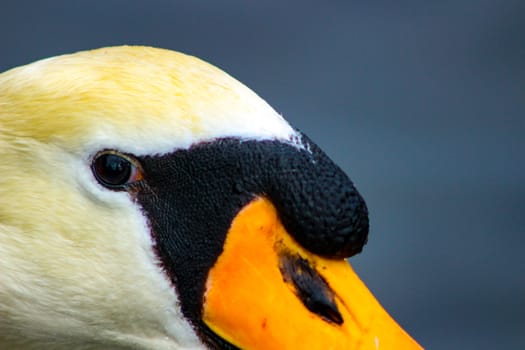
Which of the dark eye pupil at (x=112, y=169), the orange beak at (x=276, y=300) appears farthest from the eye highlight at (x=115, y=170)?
the orange beak at (x=276, y=300)

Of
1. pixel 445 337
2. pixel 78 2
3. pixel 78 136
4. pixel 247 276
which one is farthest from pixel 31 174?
pixel 78 2

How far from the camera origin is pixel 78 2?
20.9 ft

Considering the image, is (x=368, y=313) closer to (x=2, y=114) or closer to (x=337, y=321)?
(x=337, y=321)

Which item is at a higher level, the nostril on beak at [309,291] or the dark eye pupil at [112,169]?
the dark eye pupil at [112,169]

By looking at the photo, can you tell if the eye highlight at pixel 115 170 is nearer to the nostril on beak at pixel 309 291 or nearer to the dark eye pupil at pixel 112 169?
the dark eye pupil at pixel 112 169

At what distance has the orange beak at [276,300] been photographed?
2105 mm

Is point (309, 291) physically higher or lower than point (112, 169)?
lower

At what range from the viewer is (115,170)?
213 centimetres

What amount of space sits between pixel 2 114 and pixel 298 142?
0.51 metres

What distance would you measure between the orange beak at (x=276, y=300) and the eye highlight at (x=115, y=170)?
0.62 feet

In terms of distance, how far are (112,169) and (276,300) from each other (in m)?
0.34

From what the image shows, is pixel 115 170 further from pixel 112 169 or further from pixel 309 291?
pixel 309 291

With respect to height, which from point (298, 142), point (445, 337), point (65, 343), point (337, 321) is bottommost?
point (337, 321)

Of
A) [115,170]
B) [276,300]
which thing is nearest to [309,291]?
[276,300]
